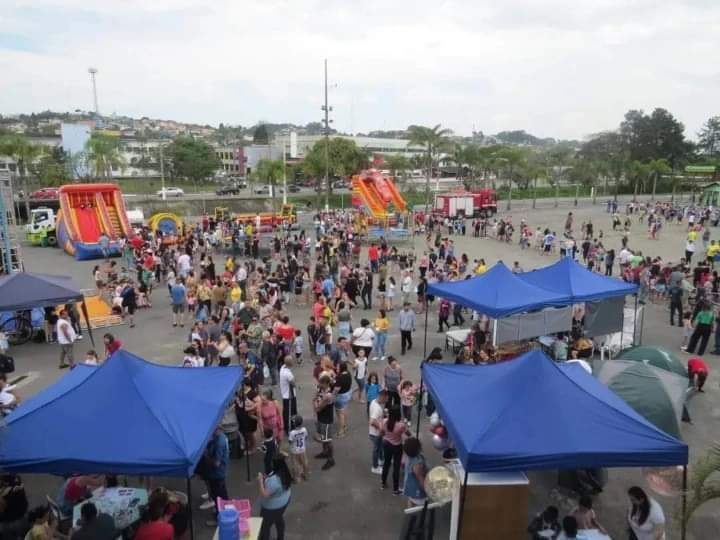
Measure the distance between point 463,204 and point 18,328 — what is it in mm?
31107

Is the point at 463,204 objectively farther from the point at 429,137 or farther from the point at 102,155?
the point at 102,155

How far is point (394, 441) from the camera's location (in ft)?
24.4

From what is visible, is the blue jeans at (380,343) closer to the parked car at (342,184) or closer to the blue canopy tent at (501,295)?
the blue canopy tent at (501,295)

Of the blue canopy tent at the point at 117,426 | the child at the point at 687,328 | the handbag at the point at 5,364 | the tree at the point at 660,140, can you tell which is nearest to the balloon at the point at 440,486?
the blue canopy tent at the point at 117,426

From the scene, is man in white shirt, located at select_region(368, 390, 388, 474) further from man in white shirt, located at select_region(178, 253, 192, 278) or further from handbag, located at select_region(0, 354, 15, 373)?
man in white shirt, located at select_region(178, 253, 192, 278)

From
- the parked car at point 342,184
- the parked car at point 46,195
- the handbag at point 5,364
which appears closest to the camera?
the handbag at point 5,364

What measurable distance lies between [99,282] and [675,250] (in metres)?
27.3

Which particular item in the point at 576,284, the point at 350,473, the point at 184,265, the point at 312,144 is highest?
the point at 312,144

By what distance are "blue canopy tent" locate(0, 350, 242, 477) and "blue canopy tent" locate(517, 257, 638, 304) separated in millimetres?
8251

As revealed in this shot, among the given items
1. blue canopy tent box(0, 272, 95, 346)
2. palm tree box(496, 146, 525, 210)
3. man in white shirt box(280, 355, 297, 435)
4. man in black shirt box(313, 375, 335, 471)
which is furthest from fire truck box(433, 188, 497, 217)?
man in black shirt box(313, 375, 335, 471)

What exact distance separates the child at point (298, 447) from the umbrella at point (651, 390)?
4.85 metres

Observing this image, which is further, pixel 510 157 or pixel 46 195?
pixel 510 157

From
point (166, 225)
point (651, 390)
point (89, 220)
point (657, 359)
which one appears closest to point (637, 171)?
point (166, 225)

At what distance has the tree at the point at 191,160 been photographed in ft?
241
